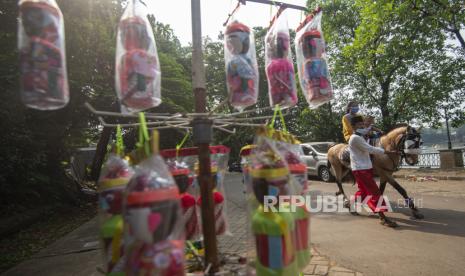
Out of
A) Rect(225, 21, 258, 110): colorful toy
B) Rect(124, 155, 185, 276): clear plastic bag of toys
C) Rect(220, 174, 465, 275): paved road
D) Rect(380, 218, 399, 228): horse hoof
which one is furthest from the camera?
Rect(380, 218, 399, 228): horse hoof

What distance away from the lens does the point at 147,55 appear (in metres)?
1.74

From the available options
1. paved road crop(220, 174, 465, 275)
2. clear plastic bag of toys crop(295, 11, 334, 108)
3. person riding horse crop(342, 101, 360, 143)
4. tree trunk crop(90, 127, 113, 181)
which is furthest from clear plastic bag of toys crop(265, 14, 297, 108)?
tree trunk crop(90, 127, 113, 181)

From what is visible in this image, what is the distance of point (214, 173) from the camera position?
2439mm

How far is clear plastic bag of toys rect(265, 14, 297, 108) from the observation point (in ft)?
6.86

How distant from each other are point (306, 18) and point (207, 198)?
5.17 feet

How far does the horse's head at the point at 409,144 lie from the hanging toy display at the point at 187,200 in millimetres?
5305

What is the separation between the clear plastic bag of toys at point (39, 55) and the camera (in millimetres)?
1485

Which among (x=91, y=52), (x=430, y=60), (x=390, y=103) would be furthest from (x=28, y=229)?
(x=430, y=60)

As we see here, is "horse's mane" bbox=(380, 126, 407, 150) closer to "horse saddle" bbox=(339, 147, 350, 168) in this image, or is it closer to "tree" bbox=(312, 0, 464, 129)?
"horse saddle" bbox=(339, 147, 350, 168)

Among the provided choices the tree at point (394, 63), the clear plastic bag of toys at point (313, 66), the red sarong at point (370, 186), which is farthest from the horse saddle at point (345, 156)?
the tree at point (394, 63)

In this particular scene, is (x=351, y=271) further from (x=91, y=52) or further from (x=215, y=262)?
(x=91, y=52)

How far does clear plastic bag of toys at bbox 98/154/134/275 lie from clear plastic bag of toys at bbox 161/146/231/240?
0.44 metres

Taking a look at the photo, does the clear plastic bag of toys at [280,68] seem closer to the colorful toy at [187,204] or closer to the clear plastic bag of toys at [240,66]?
the clear plastic bag of toys at [240,66]

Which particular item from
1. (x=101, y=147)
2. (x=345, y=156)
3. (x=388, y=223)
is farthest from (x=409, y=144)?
(x=101, y=147)
